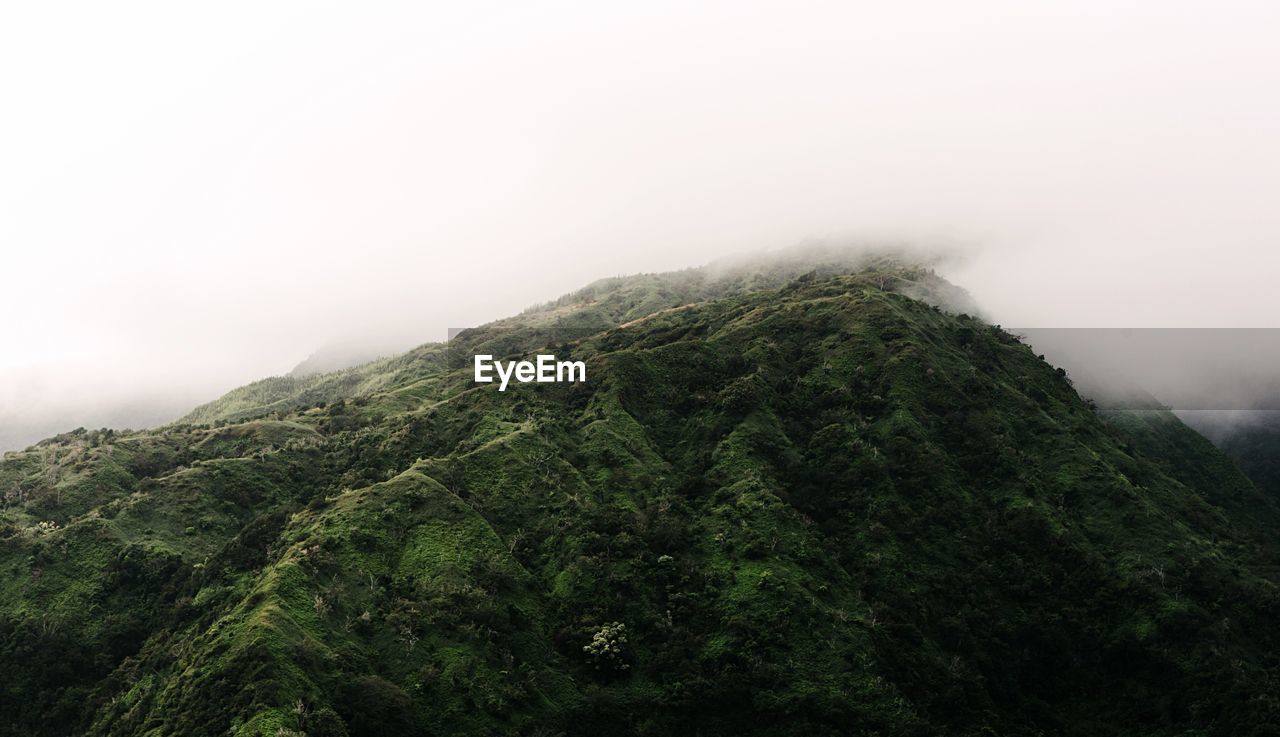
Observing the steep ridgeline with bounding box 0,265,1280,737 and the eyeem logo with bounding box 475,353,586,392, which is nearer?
the steep ridgeline with bounding box 0,265,1280,737

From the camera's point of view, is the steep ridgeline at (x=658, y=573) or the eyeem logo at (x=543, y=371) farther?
the eyeem logo at (x=543, y=371)

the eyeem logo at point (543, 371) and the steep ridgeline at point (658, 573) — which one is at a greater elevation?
the eyeem logo at point (543, 371)

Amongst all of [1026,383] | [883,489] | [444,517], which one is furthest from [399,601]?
[1026,383]

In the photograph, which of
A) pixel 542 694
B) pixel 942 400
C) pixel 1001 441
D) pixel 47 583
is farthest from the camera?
pixel 942 400

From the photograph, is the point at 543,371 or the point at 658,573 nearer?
the point at 658,573

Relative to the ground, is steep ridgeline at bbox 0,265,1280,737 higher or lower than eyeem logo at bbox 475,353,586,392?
lower

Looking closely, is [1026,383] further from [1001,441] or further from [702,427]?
[702,427]

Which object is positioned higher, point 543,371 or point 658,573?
point 543,371

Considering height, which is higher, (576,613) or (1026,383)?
(1026,383)
